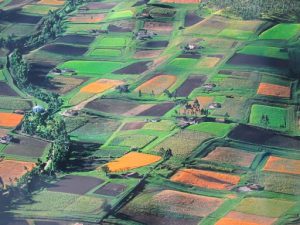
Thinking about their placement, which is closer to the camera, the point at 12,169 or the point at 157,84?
the point at 12,169

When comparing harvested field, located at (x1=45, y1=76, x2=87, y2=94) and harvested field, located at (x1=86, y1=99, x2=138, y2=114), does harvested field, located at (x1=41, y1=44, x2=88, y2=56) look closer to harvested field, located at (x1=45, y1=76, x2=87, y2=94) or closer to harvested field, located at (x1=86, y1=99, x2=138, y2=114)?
harvested field, located at (x1=45, y1=76, x2=87, y2=94)

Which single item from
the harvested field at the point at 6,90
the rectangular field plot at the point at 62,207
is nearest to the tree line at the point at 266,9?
the harvested field at the point at 6,90

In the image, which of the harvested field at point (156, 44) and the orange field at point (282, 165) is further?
the harvested field at point (156, 44)

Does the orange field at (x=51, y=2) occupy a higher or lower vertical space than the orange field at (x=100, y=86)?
higher

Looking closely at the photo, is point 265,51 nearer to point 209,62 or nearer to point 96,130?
point 209,62

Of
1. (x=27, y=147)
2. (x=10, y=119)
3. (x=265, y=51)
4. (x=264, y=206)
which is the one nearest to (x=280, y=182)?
(x=264, y=206)

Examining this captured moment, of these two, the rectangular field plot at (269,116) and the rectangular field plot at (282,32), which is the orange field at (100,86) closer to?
the rectangular field plot at (269,116)
